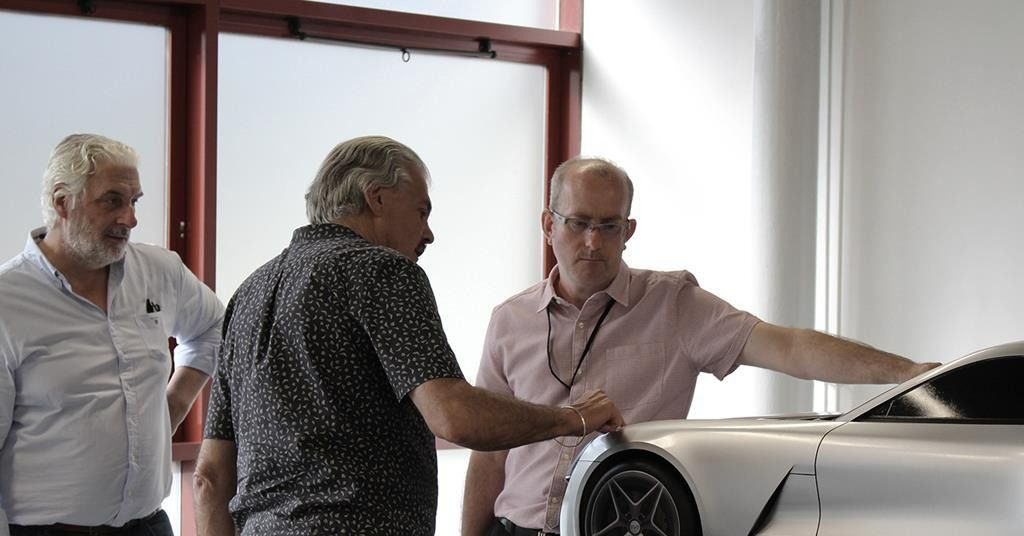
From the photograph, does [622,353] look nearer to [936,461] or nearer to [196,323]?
[936,461]

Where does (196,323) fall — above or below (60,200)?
below

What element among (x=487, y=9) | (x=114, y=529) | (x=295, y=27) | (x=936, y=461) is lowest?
(x=114, y=529)

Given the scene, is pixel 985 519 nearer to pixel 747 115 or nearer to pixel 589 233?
pixel 589 233

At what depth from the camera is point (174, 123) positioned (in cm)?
446

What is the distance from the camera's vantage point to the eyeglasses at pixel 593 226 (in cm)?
229

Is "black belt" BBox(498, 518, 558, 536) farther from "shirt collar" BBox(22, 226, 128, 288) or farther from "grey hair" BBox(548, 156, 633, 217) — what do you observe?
"shirt collar" BBox(22, 226, 128, 288)

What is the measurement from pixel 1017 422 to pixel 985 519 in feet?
0.42

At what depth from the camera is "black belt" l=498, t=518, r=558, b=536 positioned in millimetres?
2176

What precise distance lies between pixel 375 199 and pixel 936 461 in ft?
2.91

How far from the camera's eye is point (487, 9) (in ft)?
16.9

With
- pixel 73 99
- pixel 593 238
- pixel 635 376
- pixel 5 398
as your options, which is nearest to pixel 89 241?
pixel 5 398

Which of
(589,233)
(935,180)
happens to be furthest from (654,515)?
(935,180)

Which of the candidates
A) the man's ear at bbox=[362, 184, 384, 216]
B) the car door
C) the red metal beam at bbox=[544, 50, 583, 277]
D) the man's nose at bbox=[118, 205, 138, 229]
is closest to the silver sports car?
the car door

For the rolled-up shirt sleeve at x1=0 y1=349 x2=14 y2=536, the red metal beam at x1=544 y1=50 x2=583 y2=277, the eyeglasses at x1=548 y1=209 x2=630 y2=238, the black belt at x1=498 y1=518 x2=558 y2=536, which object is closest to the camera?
the black belt at x1=498 y1=518 x2=558 y2=536
